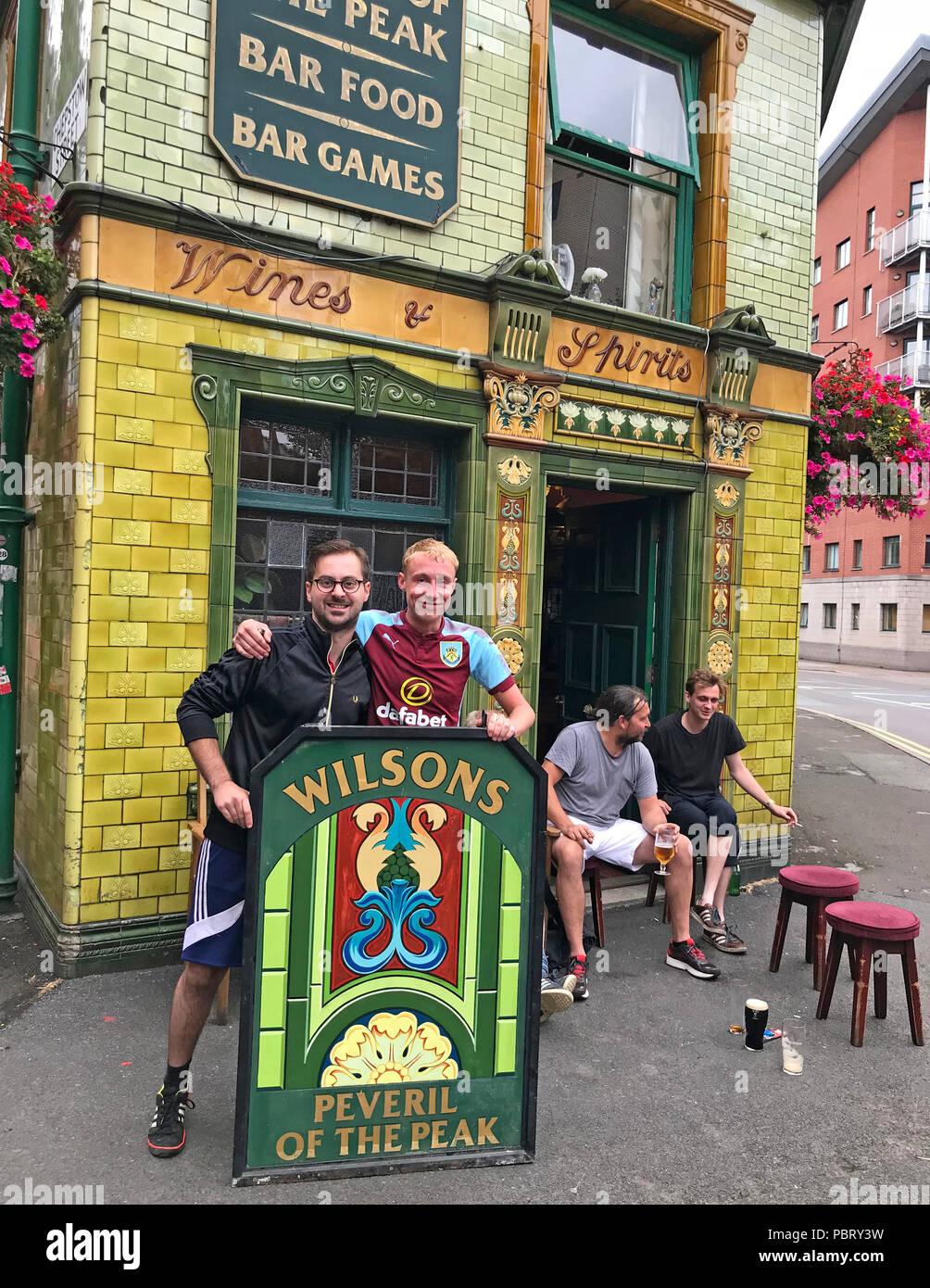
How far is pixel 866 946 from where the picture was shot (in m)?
4.39

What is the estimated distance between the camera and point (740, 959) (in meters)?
5.45

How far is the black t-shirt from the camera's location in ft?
19.5

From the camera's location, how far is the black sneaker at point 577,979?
4.70 meters

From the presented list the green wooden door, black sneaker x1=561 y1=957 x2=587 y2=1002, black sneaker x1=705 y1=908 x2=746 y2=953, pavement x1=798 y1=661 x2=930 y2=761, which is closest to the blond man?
black sneaker x1=561 y1=957 x2=587 y2=1002

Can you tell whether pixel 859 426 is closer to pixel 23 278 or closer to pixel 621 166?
pixel 621 166

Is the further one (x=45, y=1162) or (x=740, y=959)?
(x=740, y=959)

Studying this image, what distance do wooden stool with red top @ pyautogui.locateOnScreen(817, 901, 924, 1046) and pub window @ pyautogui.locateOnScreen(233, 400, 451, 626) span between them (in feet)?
10.7

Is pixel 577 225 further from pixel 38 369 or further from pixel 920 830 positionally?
pixel 920 830

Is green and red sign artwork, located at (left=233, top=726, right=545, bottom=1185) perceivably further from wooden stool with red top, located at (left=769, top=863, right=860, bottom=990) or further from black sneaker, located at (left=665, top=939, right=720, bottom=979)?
wooden stool with red top, located at (left=769, top=863, right=860, bottom=990)

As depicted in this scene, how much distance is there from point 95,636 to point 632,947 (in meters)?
3.66

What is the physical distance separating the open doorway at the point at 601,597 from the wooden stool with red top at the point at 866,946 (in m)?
2.61

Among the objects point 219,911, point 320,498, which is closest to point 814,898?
point 219,911
